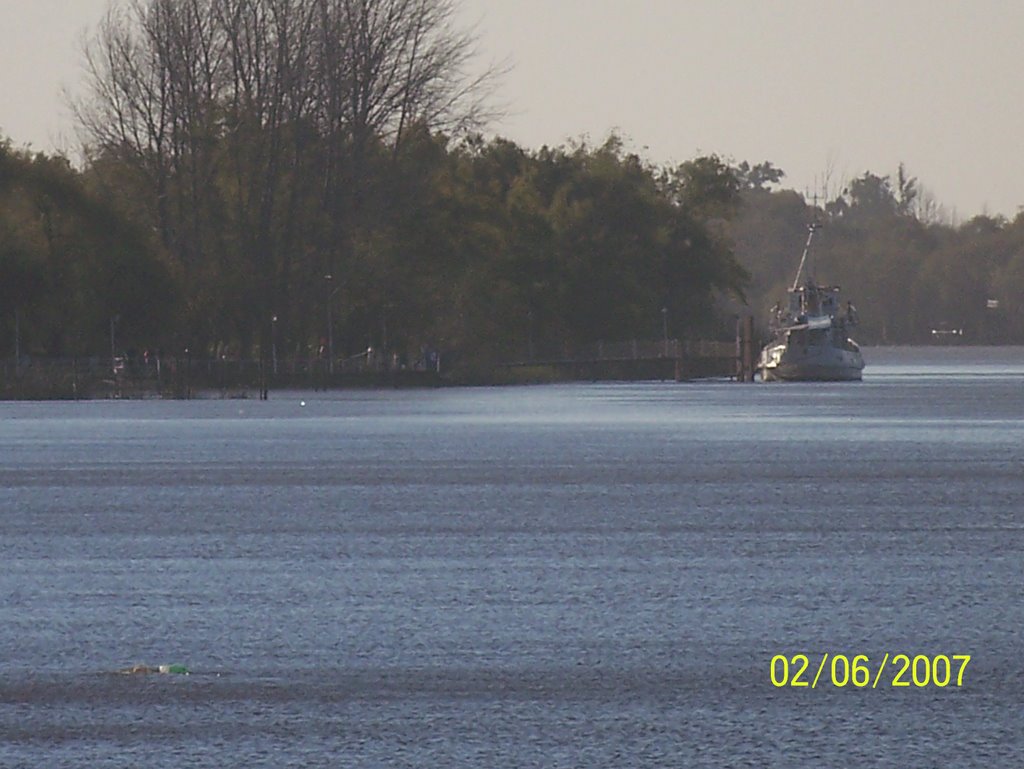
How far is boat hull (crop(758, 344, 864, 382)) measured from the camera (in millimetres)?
153625

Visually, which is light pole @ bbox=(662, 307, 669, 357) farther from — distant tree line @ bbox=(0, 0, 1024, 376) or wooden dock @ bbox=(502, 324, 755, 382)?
distant tree line @ bbox=(0, 0, 1024, 376)

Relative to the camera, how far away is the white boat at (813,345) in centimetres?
15350

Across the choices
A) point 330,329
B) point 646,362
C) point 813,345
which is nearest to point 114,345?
point 330,329

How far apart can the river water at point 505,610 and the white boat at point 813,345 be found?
102218mm

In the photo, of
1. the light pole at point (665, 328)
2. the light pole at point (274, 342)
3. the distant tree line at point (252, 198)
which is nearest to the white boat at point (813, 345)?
the light pole at point (665, 328)

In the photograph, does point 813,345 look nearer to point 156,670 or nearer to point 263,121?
point 263,121

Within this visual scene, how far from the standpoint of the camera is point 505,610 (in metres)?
21.6

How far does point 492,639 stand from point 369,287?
329 feet

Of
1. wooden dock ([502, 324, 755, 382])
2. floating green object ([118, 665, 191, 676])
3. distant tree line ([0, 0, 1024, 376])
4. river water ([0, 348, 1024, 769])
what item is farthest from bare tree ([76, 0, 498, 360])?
floating green object ([118, 665, 191, 676])

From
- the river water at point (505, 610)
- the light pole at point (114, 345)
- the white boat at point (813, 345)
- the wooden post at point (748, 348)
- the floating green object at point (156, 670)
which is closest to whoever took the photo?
the river water at point (505, 610)

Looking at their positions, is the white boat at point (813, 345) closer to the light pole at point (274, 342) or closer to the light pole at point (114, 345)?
the light pole at point (274, 342)

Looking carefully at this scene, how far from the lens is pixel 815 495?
3941 cm

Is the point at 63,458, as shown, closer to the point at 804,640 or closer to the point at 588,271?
the point at 804,640

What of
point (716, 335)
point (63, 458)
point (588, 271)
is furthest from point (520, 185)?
point (63, 458)
